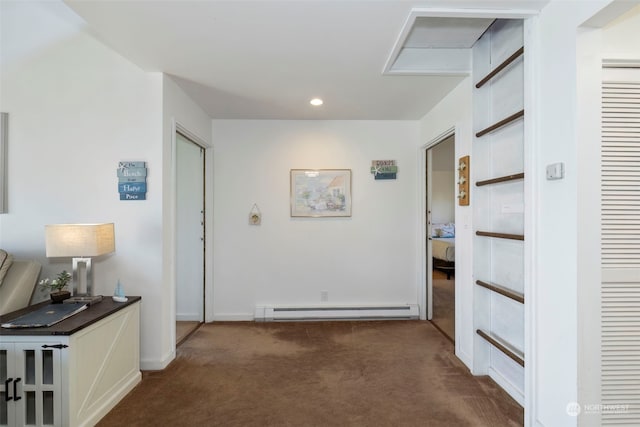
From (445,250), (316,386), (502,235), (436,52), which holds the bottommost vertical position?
(316,386)

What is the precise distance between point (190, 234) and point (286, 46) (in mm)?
2679

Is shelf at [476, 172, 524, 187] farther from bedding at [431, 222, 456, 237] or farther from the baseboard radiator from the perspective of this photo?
bedding at [431, 222, 456, 237]

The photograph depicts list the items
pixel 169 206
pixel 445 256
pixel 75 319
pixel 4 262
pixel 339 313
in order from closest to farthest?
pixel 75 319
pixel 4 262
pixel 169 206
pixel 339 313
pixel 445 256

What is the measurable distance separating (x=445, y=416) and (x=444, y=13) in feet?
8.58

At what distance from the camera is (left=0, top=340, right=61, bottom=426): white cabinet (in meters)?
1.75

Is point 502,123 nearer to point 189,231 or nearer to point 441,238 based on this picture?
point 189,231

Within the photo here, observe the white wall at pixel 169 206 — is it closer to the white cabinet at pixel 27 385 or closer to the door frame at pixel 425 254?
the white cabinet at pixel 27 385

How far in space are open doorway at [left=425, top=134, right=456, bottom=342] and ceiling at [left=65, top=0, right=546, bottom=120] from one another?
3.43 feet

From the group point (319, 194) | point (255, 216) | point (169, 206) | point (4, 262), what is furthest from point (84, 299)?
point (319, 194)

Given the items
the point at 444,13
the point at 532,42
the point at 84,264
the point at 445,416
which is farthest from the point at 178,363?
the point at 532,42

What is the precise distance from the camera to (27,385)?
69.6 inches

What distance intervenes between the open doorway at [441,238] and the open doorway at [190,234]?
295 centimetres

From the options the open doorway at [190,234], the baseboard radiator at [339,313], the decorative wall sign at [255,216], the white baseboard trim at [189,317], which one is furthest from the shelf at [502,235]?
the white baseboard trim at [189,317]

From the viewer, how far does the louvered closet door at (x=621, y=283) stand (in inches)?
64.0
